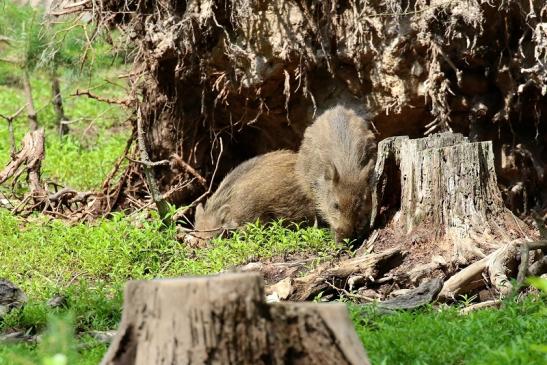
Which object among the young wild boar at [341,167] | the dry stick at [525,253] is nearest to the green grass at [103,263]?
the young wild boar at [341,167]

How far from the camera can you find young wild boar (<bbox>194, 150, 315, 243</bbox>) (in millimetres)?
9312

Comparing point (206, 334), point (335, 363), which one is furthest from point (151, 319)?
point (335, 363)

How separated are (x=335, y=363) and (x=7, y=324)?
10.2ft

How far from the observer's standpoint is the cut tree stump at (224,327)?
3156 millimetres

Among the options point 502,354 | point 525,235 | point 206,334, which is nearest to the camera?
point 206,334

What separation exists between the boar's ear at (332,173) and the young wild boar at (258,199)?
1.53 feet

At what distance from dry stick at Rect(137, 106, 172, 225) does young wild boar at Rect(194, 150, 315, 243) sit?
54cm

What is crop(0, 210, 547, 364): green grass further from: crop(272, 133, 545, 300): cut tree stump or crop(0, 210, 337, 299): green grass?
crop(272, 133, 545, 300): cut tree stump

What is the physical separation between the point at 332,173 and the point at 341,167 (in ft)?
0.35

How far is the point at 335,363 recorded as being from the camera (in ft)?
10.9

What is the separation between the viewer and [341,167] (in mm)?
8867

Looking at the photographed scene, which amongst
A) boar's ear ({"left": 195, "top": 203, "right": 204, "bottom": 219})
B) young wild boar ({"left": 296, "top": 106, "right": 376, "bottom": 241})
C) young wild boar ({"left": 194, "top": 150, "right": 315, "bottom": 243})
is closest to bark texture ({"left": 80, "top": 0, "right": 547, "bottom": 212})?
young wild boar ({"left": 296, "top": 106, "right": 376, "bottom": 241})

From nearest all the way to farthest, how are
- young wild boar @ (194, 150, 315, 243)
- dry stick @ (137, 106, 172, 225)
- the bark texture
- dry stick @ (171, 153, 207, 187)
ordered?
the bark texture < dry stick @ (137, 106, 172, 225) < young wild boar @ (194, 150, 315, 243) < dry stick @ (171, 153, 207, 187)

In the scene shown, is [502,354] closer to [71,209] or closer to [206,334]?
[206,334]
